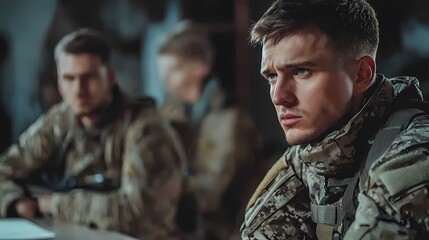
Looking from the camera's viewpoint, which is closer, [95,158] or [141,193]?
[141,193]

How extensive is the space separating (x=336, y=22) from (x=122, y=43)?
3.42 feet

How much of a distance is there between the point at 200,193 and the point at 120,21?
527mm

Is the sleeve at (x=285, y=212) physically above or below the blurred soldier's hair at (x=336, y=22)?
below

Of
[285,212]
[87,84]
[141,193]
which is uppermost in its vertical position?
[87,84]

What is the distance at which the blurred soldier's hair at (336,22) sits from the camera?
1.14 meters

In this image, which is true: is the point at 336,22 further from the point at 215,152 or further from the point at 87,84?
the point at 87,84

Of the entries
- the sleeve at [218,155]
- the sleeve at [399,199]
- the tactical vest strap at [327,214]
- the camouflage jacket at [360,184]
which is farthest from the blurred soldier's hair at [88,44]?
the sleeve at [399,199]

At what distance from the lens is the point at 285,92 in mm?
1175

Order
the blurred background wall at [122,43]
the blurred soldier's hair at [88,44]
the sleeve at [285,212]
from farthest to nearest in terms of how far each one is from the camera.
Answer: the blurred soldier's hair at [88,44]
the blurred background wall at [122,43]
the sleeve at [285,212]

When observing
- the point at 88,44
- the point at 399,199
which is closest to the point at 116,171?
the point at 88,44

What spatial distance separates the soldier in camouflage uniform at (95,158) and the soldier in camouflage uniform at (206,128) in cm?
5

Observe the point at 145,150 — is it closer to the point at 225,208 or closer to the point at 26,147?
the point at 225,208

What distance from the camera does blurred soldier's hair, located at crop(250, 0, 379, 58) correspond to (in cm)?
114

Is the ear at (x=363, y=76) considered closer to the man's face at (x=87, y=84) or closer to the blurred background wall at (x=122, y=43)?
the blurred background wall at (x=122, y=43)
